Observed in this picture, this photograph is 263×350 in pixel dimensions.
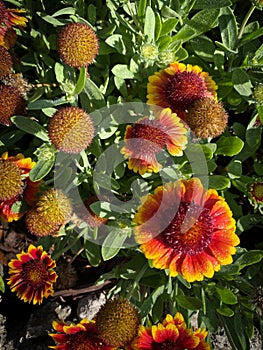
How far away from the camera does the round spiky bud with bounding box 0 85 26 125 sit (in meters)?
2.03

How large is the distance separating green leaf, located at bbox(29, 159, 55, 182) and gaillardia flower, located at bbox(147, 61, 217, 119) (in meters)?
0.46

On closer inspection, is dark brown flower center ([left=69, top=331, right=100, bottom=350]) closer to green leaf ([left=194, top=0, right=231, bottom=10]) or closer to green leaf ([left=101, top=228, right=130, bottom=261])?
green leaf ([left=101, top=228, right=130, bottom=261])

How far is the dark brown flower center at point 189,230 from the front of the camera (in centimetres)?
177

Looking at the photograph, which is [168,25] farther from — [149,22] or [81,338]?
[81,338]

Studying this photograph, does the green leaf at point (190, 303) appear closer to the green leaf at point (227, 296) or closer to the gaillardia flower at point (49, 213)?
the green leaf at point (227, 296)

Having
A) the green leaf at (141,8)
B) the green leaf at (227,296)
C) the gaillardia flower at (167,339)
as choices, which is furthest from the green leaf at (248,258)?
the green leaf at (141,8)

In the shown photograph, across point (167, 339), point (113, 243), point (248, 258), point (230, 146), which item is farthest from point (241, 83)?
point (167, 339)

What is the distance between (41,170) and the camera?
1934 millimetres

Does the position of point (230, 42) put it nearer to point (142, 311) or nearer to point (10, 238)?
point (142, 311)

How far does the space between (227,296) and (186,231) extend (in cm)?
40

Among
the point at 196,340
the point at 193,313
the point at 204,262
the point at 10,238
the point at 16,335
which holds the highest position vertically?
the point at 204,262

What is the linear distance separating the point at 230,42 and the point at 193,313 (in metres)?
1.24

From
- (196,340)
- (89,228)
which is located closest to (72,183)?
(89,228)

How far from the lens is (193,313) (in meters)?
2.39
